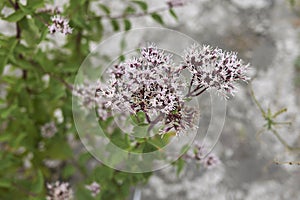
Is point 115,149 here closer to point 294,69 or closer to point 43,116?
point 43,116

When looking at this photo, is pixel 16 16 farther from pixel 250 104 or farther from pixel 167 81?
pixel 250 104

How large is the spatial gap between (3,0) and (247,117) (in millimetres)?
968

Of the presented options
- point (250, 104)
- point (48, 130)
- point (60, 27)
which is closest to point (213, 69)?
point (60, 27)

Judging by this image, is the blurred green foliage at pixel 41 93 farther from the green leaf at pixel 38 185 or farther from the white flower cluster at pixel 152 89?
the white flower cluster at pixel 152 89

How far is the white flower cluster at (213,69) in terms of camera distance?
2.02ft

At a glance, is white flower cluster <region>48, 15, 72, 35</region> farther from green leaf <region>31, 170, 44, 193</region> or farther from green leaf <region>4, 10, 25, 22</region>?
green leaf <region>31, 170, 44, 193</region>

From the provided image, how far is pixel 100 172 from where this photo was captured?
93 centimetres

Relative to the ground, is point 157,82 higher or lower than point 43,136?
lower

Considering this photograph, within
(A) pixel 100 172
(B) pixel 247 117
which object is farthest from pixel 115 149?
(B) pixel 247 117

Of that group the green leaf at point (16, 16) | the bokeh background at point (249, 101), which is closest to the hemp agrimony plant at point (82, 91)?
the green leaf at point (16, 16)

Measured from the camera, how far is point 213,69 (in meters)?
0.62

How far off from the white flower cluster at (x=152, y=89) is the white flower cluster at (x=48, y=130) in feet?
1.87

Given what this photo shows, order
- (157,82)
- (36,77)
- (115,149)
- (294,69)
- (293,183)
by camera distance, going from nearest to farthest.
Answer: (157,82) < (115,149) < (36,77) < (293,183) < (294,69)

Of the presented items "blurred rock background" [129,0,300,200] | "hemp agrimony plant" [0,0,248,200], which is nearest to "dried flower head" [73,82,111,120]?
"hemp agrimony plant" [0,0,248,200]
